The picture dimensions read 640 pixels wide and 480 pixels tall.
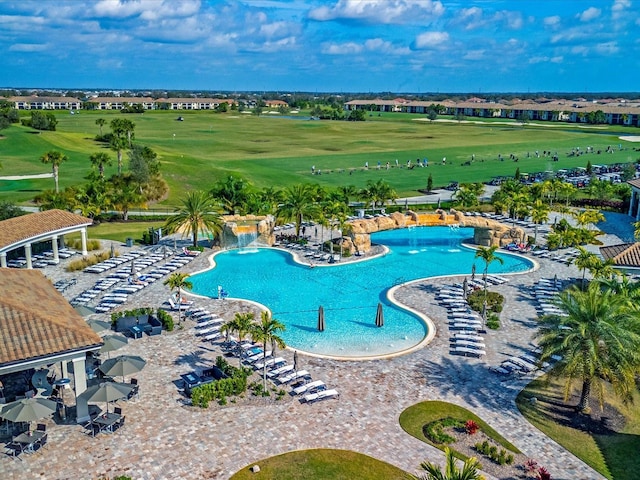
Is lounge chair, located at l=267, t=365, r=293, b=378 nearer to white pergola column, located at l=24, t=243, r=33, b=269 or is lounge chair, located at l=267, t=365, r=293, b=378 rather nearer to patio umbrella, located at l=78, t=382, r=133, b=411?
patio umbrella, located at l=78, t=382, r=133, b=411

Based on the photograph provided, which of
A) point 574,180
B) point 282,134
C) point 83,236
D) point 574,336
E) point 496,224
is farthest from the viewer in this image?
point 282,134

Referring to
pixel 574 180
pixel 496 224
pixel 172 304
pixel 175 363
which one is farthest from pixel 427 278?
pixel 574 180

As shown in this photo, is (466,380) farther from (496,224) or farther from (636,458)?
(496,224)

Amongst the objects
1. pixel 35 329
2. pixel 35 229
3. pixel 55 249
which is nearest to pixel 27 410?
pixel 35 329

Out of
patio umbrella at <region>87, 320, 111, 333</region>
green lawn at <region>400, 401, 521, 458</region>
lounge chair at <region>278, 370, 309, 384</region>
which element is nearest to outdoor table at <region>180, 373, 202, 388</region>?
lounge chair at <region>278, 370, 309, 384</region>

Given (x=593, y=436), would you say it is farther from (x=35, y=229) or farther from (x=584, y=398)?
(x=35, y=229)

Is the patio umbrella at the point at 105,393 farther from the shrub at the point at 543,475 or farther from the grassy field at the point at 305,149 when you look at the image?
the grassy field at the point at 305,149
